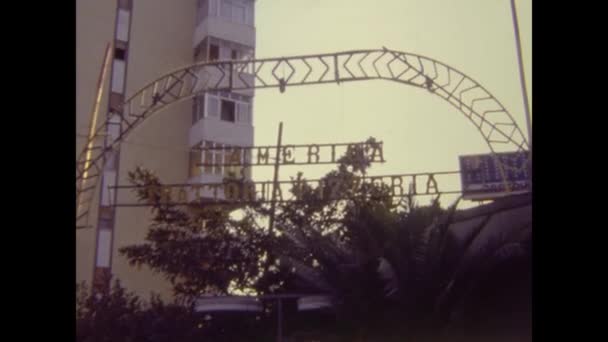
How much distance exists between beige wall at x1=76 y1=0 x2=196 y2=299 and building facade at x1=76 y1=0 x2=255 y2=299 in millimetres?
29

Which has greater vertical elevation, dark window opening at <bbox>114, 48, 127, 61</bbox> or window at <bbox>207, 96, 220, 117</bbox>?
dark window opening at <bbox>114, 48, 127, 61</bbox>

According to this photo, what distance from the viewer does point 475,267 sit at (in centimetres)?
1183

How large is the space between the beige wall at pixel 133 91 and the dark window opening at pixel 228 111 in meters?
1.16

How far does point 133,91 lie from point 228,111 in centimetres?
294

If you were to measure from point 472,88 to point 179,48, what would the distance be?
550 inches

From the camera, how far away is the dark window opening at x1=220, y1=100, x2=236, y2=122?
24.3 metres

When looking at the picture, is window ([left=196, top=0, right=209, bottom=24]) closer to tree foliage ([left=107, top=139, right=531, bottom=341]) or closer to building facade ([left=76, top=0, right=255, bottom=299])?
building facade ([left=76, top=0, right=255, bottom=299])

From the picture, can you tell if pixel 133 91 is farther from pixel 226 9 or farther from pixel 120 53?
pixel 226 9

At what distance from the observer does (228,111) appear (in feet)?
80.2

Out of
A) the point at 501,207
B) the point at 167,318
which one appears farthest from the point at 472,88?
the point at 167,318

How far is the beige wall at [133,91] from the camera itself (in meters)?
21.9

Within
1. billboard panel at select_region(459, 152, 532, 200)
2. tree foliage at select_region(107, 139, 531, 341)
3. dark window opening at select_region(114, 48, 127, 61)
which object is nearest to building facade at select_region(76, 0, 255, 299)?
dark window opening at select_region(114, 48, 127, 61)

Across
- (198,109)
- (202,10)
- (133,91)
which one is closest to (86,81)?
(133,91)
